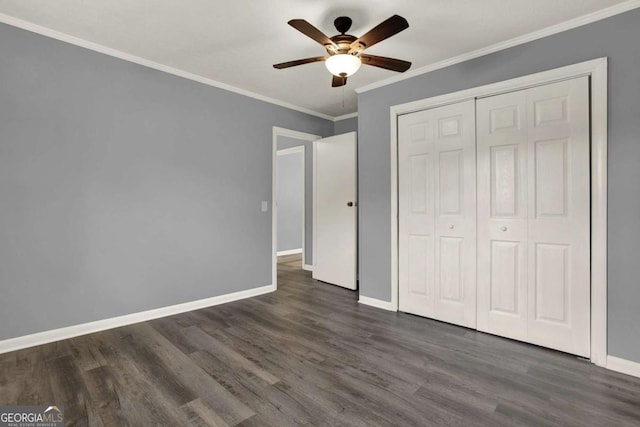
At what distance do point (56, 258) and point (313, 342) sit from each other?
229 cm

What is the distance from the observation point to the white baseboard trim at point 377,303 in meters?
3.50

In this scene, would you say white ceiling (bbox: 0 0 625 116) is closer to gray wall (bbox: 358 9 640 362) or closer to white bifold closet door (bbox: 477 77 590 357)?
gray wall (bbox: 358 9 640 362)

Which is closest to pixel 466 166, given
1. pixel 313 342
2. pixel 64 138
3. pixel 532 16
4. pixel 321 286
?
pixel 532 16

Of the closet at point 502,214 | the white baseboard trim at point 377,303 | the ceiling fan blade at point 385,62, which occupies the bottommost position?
the white baseboard trim at point 377,303

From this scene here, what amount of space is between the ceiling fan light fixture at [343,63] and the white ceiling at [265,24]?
1.27 ft

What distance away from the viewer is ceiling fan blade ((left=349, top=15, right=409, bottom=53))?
1.84 meters

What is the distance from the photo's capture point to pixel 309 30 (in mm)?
1962

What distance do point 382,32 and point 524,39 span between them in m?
1.47

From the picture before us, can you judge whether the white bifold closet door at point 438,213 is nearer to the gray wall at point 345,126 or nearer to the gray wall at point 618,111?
the gray wall at point 618,111

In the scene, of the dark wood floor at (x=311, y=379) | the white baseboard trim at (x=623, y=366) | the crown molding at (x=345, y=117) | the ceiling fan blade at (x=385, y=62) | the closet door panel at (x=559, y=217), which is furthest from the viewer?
the crown molding at (x=345, y=117)

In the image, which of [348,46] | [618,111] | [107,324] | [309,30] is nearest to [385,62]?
[348,46]

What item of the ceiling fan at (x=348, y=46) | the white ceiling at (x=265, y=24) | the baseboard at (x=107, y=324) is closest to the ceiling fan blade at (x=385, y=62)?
the ceiling fan at (x=348, y=46)

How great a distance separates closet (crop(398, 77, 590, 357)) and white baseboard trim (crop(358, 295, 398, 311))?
0.19 m

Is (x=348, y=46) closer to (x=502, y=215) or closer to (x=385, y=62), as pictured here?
(x=385, y=62)
